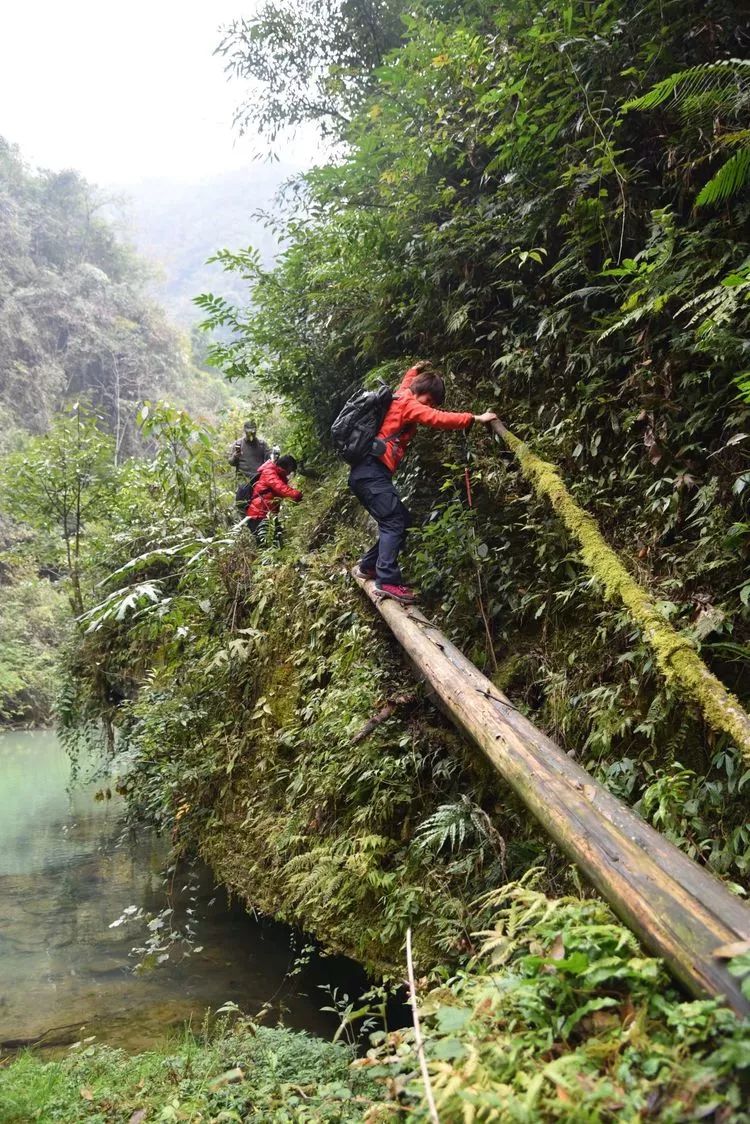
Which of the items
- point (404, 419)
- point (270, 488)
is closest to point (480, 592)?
point (404, 419)

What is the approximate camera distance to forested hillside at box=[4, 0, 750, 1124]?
2.14 meters

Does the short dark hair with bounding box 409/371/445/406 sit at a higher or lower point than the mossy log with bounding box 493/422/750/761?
higher

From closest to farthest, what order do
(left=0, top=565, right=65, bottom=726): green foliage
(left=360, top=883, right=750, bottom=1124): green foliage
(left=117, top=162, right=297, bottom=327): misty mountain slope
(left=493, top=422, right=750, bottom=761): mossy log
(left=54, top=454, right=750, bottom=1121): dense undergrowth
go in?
1. (left=360, top=883, right=750, bottom=1124): green foliage
2. (left=54, top=454, right=750, bottom=1121): dense undergrowth
3. (left=493, top=422, right=750, bottom=761): mossy log
4. (left=0, top=565, right=65, bottom=726): green foliage
5. (left=117, top=162, right=297, bottom=327): misty mountain slope

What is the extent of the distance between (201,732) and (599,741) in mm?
4607

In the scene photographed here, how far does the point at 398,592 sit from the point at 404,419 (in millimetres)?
1593

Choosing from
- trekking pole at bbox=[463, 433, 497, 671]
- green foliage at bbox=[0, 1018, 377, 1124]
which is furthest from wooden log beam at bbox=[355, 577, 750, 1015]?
green foliage at bbox=[0, 1018, 377, 1124]

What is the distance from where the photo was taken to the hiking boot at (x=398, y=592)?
18.4ft

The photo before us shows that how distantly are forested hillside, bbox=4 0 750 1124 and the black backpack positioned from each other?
0.87 m

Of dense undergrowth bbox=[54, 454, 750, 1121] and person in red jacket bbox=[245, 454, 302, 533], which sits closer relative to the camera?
dense undergrowth bbox=[54, 454, 750, 1121]

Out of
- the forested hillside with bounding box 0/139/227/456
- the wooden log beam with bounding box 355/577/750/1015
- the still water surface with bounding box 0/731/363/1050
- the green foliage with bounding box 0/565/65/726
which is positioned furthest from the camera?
the forested hillside with bounding box 0/139/227/456

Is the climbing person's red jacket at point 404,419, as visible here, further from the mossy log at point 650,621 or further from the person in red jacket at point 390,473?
the mossy log at point 650,621

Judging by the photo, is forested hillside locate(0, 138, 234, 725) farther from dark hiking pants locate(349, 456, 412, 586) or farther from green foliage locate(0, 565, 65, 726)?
dark hiking pants locate(349, 456, 412, 586)

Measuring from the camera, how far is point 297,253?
8805mm

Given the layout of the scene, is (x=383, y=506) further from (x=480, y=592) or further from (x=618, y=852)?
(x=618, y=852)
